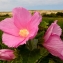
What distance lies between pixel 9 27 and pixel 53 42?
0.20 metres

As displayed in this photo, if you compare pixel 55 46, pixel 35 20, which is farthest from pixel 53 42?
pixel 35 20

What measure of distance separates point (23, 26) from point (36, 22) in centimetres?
8

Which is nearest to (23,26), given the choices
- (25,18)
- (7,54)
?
(25,18)

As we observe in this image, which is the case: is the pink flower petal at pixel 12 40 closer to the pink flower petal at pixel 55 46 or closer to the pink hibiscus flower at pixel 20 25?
the pink hibiscus flower at pixel 20 25

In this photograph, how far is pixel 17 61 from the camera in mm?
1254

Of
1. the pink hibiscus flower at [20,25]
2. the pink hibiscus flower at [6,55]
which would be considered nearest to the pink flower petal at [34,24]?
the pink hibiscus flower at [20,25]

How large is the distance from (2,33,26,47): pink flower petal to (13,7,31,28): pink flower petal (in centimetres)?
7

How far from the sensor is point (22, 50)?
123 cm

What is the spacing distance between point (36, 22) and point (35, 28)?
31 mm

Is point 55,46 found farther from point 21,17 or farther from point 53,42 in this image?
point 21,17

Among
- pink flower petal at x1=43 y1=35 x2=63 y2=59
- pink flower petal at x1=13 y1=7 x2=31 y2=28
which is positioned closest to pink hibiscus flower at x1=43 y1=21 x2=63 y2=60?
pink flower petal at x1=43 y1=35 x2=63 y2=59

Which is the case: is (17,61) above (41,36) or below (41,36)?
below

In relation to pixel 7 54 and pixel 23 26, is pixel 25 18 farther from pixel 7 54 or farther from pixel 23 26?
pixel 7 54

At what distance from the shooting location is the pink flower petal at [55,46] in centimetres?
121
